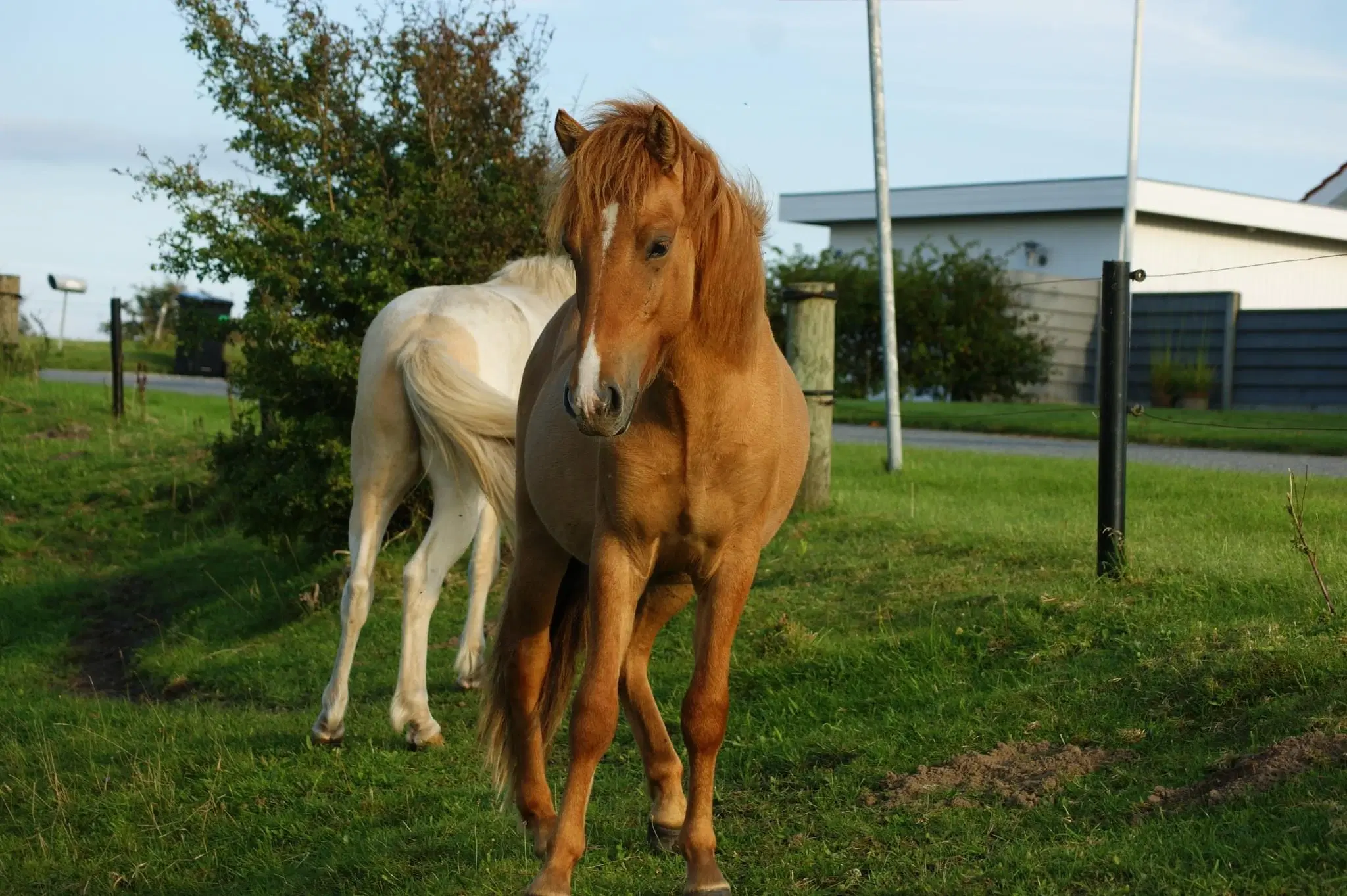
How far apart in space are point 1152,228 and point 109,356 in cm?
2497

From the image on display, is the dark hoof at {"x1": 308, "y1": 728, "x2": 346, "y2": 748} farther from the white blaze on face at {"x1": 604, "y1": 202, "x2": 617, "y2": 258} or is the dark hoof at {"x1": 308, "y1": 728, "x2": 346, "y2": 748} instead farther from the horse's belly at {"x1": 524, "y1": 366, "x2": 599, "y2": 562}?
the white blaze on face at {"x1": 604, "y1": 202, "x2": 617, "y2": 258}

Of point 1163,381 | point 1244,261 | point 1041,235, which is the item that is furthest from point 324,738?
point 1244,261

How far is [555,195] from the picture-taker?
3809 mm

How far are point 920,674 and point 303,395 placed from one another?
5.31 meters

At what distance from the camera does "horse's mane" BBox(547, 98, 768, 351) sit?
352cm

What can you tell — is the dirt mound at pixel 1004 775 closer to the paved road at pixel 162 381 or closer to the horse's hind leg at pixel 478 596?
the horse's hind leg at pixel 478 596

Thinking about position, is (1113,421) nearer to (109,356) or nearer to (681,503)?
(681,503)

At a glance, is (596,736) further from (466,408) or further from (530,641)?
(466,408)

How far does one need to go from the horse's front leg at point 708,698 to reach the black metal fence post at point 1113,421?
9.56 ft

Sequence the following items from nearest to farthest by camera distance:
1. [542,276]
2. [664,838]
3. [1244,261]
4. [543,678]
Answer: [664,838] < [543,678] < [542,276] < [1244,261]

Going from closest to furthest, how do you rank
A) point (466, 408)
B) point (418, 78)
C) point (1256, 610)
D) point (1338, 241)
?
1. point (1256, 610)
2. point (466, 408)
3. point (418, 78)
4. point (1338, 241)

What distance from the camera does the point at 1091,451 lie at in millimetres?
14523

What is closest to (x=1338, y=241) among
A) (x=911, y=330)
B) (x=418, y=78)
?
(x=911, y=330)

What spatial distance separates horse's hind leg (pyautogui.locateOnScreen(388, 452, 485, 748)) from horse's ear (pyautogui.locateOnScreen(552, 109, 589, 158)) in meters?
2.94
